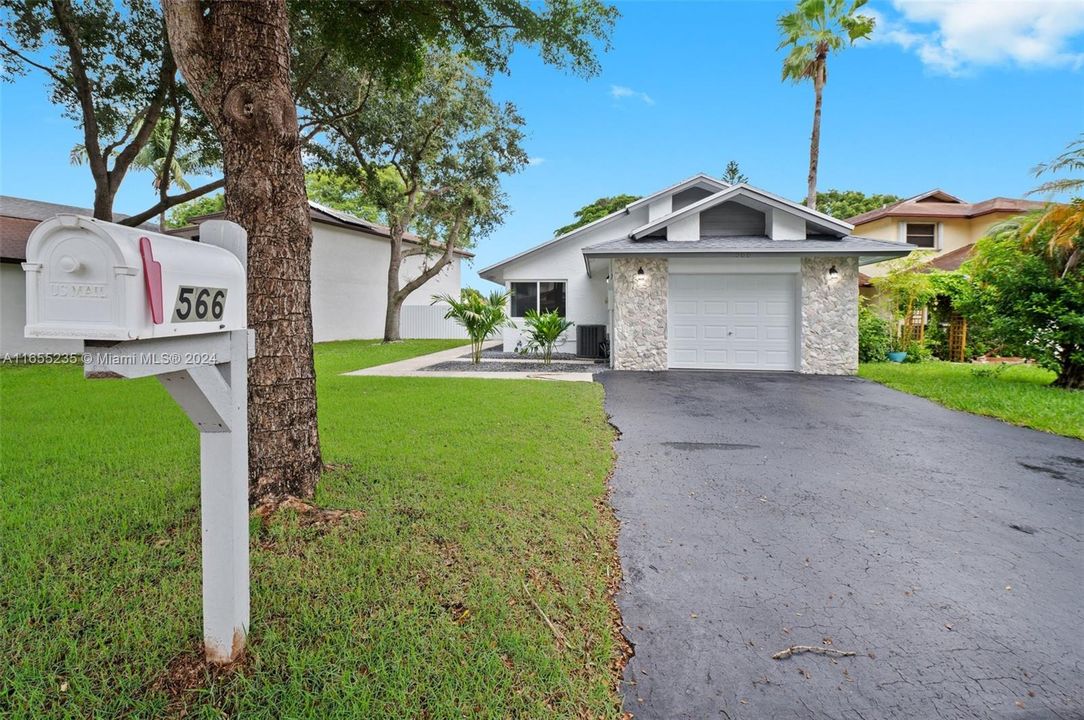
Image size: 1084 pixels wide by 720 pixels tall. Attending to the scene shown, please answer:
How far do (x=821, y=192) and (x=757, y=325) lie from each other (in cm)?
2704

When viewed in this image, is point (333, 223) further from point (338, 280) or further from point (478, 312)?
point (478, 312)

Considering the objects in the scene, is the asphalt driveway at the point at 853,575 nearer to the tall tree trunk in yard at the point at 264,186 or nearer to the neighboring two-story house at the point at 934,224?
the tall tree trunk in yard at the point at 264,186

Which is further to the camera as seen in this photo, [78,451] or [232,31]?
[78,451]

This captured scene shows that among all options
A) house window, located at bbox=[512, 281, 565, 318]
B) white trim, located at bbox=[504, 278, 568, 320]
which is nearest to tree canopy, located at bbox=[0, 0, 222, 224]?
white trim, located at bbox=[504, 278, 568, 320]

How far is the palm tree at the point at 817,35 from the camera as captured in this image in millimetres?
16234

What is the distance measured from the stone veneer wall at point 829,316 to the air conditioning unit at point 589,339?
5732 millimetres

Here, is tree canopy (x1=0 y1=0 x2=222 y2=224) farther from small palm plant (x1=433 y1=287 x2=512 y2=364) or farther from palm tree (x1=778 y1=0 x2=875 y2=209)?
palm tree (x1=778 y1=0 x2=875 y2=209)

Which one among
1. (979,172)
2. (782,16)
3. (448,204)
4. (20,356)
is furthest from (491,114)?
(979,172)

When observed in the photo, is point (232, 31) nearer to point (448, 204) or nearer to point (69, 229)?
point (69, 229)

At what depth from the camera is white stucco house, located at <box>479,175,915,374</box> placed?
11.3 m

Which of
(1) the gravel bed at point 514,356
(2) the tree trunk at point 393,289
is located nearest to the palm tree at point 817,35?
(1) the gravel bed at point 514,356

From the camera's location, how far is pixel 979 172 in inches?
914

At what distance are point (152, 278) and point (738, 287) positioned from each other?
39.9 feet

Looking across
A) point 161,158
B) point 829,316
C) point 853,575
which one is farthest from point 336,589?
point 161,158
